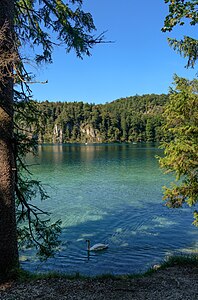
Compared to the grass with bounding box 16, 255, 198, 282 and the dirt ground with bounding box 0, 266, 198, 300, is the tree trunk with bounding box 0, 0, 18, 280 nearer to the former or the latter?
the grass with bounding box 16, 255, 198, 282

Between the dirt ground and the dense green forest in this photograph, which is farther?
the dense green forest

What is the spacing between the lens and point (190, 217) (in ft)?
55.2

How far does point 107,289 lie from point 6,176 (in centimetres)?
302

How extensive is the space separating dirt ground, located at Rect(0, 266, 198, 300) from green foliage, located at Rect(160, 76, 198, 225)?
3.64m

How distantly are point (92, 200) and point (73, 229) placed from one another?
7187 mm

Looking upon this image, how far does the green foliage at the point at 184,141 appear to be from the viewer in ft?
28.5

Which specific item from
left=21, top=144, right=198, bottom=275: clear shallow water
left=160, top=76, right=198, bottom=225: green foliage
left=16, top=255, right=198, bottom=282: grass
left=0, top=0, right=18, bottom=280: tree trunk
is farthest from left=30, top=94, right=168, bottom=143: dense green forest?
left=0, top=0, right=18, bottom=280: tree trunk

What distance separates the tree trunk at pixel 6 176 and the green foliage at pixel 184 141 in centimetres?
556

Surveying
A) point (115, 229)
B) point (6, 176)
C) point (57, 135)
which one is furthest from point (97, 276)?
point (57, 135)

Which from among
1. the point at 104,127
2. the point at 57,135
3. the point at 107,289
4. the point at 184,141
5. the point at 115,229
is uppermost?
the point at 104,127

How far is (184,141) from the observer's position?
873 centimetres

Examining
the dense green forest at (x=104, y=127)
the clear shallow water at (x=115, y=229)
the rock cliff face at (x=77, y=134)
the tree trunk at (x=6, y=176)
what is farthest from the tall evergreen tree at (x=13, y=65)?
the rock cliff face at (x=77, y=134)

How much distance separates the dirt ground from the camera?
188 inches

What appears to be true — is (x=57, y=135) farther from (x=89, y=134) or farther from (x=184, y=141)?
(x=184, y=141)
